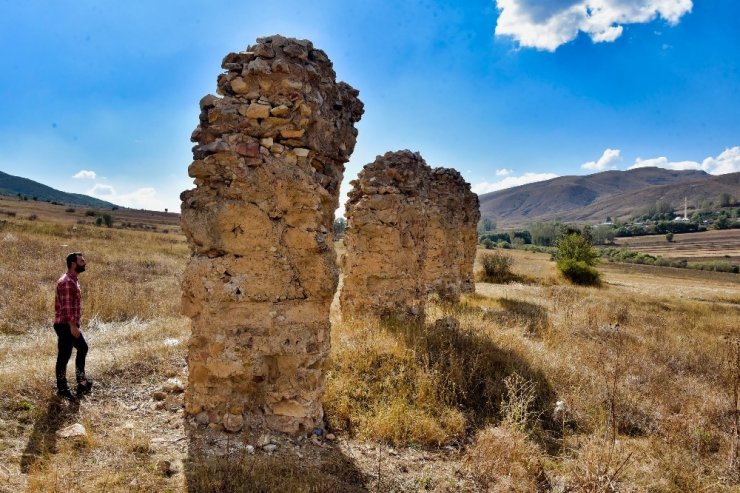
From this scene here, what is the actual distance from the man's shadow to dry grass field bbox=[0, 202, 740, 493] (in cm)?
2

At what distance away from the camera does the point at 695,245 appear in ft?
237

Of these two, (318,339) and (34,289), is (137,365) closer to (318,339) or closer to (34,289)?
(318,339)

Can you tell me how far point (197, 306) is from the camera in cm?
457

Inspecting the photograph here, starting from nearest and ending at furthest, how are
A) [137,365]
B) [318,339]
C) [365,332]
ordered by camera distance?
1. [318,339]
2. [137,365]
3. [365,332]

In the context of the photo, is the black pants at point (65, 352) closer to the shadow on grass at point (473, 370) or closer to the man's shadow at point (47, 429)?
the man's shadow at point (47, 429)

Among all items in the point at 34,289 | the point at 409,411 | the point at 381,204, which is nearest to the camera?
the point at 409,411

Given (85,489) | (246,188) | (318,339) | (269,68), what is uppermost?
(269,68)

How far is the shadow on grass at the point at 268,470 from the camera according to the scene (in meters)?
3.42

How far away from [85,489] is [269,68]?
4.16 metres

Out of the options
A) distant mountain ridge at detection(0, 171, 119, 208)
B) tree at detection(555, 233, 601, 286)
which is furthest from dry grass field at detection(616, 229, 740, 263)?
distant mountain ridge at detection(0, 171, 119, 208)

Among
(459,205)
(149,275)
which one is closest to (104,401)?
(149,275)

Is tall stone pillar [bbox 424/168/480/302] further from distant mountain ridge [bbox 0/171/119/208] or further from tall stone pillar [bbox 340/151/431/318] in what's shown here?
distant mountain ridge [bbox 0/171/119/208]

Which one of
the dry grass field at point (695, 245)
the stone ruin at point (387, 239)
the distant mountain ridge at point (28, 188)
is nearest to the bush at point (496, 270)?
the stone ruin at point (387, 239)

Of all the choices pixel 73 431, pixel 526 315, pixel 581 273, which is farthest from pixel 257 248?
Result: pixel 581 273
